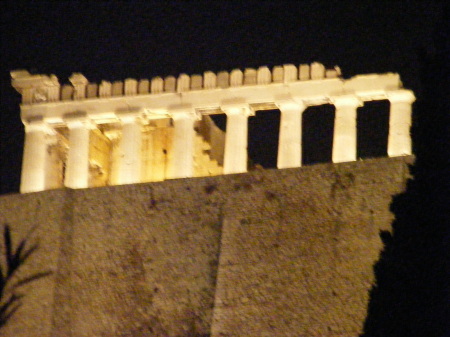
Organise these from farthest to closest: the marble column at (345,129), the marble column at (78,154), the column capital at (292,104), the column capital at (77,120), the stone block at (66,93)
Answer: the stone block at (66,93) < the column capital at (77,120) < the marble column at (78,154) < the column capital at (292,104) < the marble column at (345,129)

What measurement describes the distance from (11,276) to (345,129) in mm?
10372

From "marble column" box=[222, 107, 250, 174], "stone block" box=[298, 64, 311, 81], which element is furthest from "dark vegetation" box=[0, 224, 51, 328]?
"stone block" box=[298, 64, 311, 81]

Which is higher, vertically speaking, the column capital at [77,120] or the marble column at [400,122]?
the column capital at [77,120]

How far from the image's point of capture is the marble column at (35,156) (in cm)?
3666

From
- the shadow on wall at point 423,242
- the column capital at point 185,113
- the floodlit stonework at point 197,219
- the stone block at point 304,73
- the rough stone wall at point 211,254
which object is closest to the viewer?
the shadow on wall at point 423,242

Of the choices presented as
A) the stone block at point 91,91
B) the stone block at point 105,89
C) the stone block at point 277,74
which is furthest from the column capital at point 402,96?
the stone block at point 91,91

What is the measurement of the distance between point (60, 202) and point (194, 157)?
6.38 m

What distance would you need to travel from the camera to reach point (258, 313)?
28266mm

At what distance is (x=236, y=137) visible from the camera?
35656 millimetres

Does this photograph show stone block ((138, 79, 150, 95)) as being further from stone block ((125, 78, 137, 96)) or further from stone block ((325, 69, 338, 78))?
stone block ((325, 69, 338, 78))

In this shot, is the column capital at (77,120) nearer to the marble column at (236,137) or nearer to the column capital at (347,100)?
the marble column at (236,137)

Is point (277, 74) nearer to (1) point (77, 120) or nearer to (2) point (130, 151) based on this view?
(2) point (130, 151)

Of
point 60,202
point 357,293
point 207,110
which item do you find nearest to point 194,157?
point 207,110

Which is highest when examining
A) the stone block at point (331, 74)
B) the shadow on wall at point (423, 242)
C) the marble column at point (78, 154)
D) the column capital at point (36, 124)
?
the stone block at point (331, 74)
